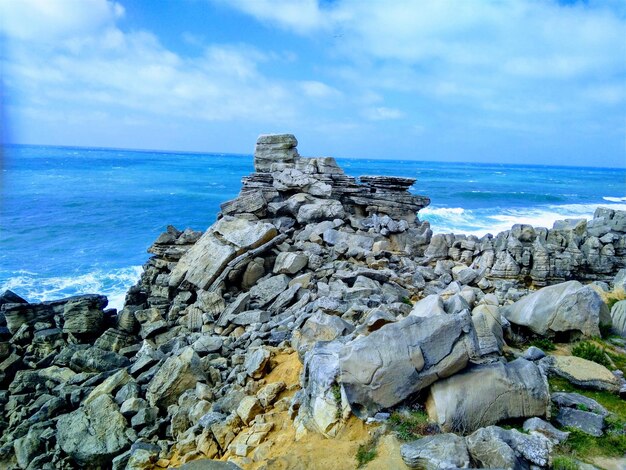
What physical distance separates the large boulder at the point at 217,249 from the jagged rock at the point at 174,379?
17.8ft

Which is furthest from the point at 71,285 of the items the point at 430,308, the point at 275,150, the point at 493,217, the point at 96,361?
the point at 493,217

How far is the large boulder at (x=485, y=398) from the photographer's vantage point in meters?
7.45

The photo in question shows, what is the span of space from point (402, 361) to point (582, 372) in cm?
456

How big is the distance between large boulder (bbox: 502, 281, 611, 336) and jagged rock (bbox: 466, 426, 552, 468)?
17.4 feet

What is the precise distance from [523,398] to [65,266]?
111 ft

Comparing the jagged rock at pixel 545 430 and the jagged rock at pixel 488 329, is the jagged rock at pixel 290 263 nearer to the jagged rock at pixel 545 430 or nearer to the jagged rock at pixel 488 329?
the jagged rock at pixel 488 329

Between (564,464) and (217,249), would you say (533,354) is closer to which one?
(564,464)

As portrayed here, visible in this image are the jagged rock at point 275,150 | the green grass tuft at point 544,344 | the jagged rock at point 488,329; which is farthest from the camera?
the jagged rock at point 275,150

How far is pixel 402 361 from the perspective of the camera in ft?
25.2

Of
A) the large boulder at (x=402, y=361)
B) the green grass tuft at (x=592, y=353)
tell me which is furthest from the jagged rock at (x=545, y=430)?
the green grass tuft at (x=592, y=353)

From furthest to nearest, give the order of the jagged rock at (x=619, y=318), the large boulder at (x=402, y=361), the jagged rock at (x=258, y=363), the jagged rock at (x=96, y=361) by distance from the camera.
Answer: the jagged rock at (x=96, y=361) < the jagged rock at (x=619, y=318) < the jagged rock at (x=258, y=363) < the large boulder at (x=402, y=361)

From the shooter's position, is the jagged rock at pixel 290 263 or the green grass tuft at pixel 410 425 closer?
the green grass tuft at pixel 410 425

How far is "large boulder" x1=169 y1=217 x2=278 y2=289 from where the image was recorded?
17.0m

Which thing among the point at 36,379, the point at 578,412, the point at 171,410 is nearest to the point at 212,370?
the point at 171,410
